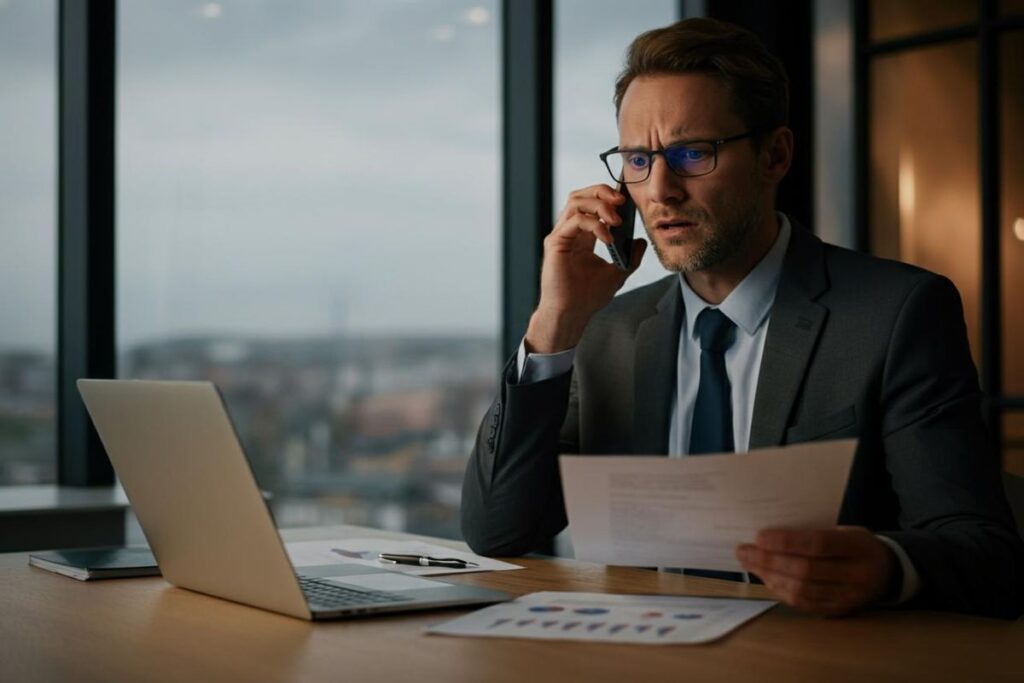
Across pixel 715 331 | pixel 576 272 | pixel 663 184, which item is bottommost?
pixel 715 331

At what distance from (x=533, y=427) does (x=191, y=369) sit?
1.59 m

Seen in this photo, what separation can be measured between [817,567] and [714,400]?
0.72 metres

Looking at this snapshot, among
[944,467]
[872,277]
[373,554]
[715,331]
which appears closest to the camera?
[944,467]

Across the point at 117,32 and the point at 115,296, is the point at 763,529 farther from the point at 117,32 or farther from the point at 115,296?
the point at 117,32

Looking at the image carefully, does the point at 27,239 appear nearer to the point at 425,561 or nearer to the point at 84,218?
the point at 84,218

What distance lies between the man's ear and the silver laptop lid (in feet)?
3.87

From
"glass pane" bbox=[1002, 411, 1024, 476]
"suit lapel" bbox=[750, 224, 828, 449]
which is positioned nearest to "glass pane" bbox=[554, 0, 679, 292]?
"glass pane" bbox=[1002, 411, 1024, 476]

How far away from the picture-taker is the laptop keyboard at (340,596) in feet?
4.72

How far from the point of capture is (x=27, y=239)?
10.5ft

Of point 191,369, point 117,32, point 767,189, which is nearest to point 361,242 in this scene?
point 191,369

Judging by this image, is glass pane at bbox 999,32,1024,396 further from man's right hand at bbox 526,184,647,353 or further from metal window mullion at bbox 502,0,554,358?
man's right hand at bbox 526,184,647,353

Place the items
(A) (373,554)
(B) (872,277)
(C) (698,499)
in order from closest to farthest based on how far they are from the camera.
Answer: (C) (698,499) → (A) (373,554) → (B) (872,277)

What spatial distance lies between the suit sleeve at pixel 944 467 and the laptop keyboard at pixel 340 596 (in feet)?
1.99

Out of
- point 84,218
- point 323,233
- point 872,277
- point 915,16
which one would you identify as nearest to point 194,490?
point 872,277
